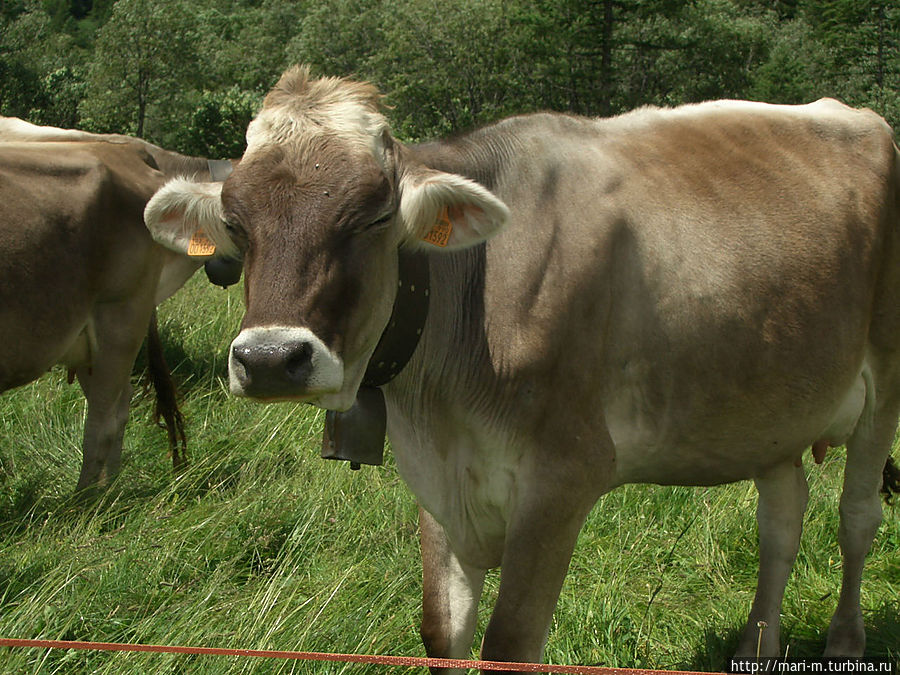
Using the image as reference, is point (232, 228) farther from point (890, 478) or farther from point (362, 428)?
point (890, 478)

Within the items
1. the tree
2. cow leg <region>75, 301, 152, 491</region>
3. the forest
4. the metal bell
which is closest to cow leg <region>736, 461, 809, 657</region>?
the metal bell

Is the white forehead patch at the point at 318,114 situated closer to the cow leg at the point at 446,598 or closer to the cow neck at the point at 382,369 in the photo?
the cow neck at the point at 382,369

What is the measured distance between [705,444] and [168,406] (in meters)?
3.59

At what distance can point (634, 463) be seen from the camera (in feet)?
9.90

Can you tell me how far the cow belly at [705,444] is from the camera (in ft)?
9.65

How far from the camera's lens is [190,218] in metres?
2.77

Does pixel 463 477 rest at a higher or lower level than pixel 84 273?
higher

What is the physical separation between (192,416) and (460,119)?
41.1 m

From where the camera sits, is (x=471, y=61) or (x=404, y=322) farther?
(x=471, y=61)

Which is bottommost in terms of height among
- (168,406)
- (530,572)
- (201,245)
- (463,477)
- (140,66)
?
(140,66)

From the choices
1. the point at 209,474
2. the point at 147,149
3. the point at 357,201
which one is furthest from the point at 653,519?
the point at 147,149

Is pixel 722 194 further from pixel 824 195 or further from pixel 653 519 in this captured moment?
pixel 653 519

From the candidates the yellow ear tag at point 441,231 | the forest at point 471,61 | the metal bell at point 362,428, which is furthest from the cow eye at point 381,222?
the forest at point 471,61

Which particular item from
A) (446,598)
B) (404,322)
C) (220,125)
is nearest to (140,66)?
(220,125)
